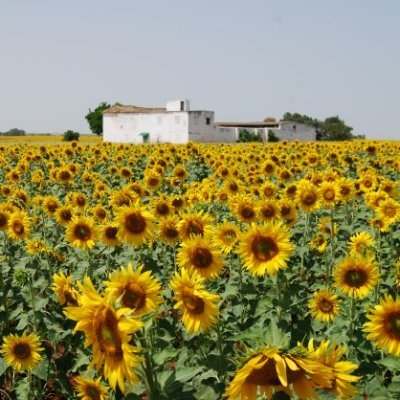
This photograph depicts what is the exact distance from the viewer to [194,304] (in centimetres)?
312

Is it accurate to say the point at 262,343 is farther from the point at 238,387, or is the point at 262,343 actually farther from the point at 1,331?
the point at 1,331

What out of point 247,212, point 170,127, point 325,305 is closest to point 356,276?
point 325,305

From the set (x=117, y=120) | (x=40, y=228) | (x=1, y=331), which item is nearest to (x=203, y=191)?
(x=40, y=228)

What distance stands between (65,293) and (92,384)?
1.12 m

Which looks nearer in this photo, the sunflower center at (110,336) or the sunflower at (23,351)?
the sunflower center at (110,336)

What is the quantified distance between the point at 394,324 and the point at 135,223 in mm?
2218

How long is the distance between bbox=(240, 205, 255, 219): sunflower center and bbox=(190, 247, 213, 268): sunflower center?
6.57 feet

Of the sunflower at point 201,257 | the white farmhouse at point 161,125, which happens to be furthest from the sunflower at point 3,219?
the white farmhouse at point 161,125

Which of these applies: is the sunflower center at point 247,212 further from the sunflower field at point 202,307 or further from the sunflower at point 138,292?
the sunflower at point 138,292

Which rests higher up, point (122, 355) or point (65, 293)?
point (122, 355)

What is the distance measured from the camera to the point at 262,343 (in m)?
2.06

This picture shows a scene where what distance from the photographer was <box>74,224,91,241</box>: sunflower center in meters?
5.70

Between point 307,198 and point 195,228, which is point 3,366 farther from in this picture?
point 307,198

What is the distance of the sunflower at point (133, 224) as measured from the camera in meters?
4.59
